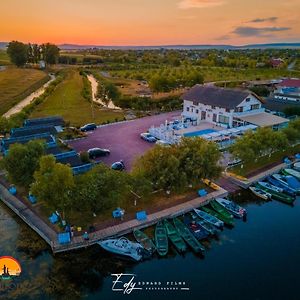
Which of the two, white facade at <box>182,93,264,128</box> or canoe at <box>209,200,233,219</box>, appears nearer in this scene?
canoe at <box>209,200,233,219</box>

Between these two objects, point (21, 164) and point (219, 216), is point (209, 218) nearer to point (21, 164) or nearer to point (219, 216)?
point (219, 216)

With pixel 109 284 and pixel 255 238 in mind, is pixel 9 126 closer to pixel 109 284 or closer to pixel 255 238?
pixel 109 284

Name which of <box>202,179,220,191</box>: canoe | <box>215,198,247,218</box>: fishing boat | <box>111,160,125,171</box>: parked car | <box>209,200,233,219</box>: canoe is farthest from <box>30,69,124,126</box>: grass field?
<box>215,198,247,218</box>: fishing boat

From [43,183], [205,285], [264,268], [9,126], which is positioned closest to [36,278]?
[43,183]

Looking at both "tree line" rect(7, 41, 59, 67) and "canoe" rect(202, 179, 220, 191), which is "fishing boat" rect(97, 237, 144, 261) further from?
"tree line" rect(7, 41, 59, 67)

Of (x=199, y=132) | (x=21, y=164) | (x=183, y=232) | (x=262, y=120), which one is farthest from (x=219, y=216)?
(x=262, y=120)

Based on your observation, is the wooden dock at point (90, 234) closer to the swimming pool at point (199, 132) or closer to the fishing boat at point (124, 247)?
the fishing boat at point (124, 247)
